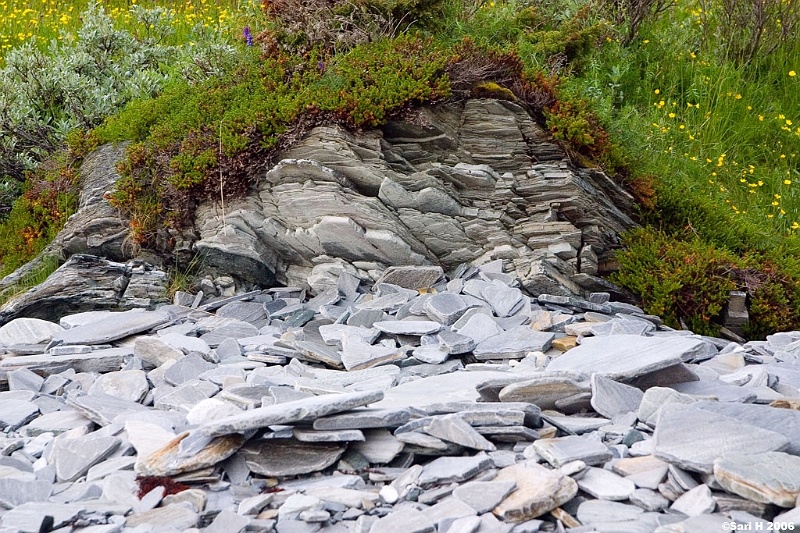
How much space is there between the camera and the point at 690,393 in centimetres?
461

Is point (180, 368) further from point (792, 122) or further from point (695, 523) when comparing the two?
point (792, 122)

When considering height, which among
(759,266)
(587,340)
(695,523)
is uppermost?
(695,523)

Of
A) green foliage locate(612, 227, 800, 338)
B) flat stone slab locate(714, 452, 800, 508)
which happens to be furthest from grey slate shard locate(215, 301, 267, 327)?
flat stone slab locate(714, 452, 800, 508)

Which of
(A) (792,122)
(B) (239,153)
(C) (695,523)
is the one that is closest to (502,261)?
(B) (239,153)

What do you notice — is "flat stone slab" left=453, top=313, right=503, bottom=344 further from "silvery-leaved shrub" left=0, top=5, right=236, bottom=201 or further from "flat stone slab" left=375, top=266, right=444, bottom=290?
"silvery-leaved shrub" left=0, top=5, right=236, bottom=201

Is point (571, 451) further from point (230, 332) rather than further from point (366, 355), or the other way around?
point (230, 332)

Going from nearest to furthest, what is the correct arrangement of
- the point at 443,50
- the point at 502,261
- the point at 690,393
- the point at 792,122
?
1. the point at 690,393
2. the point at 502,261
3. the point at 443,50
4. the point at 792,122

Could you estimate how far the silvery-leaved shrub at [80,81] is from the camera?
31.5 ft

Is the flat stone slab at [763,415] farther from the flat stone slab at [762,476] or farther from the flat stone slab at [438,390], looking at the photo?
the flat stone slab at [438,390]

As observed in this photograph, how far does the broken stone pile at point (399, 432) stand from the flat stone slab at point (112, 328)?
0.03 meters

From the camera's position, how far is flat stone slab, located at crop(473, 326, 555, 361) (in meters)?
5.66

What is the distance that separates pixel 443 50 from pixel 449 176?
153cm

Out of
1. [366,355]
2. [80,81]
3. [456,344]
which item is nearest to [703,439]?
[456,344]

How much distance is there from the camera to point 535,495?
3330 millimetres
